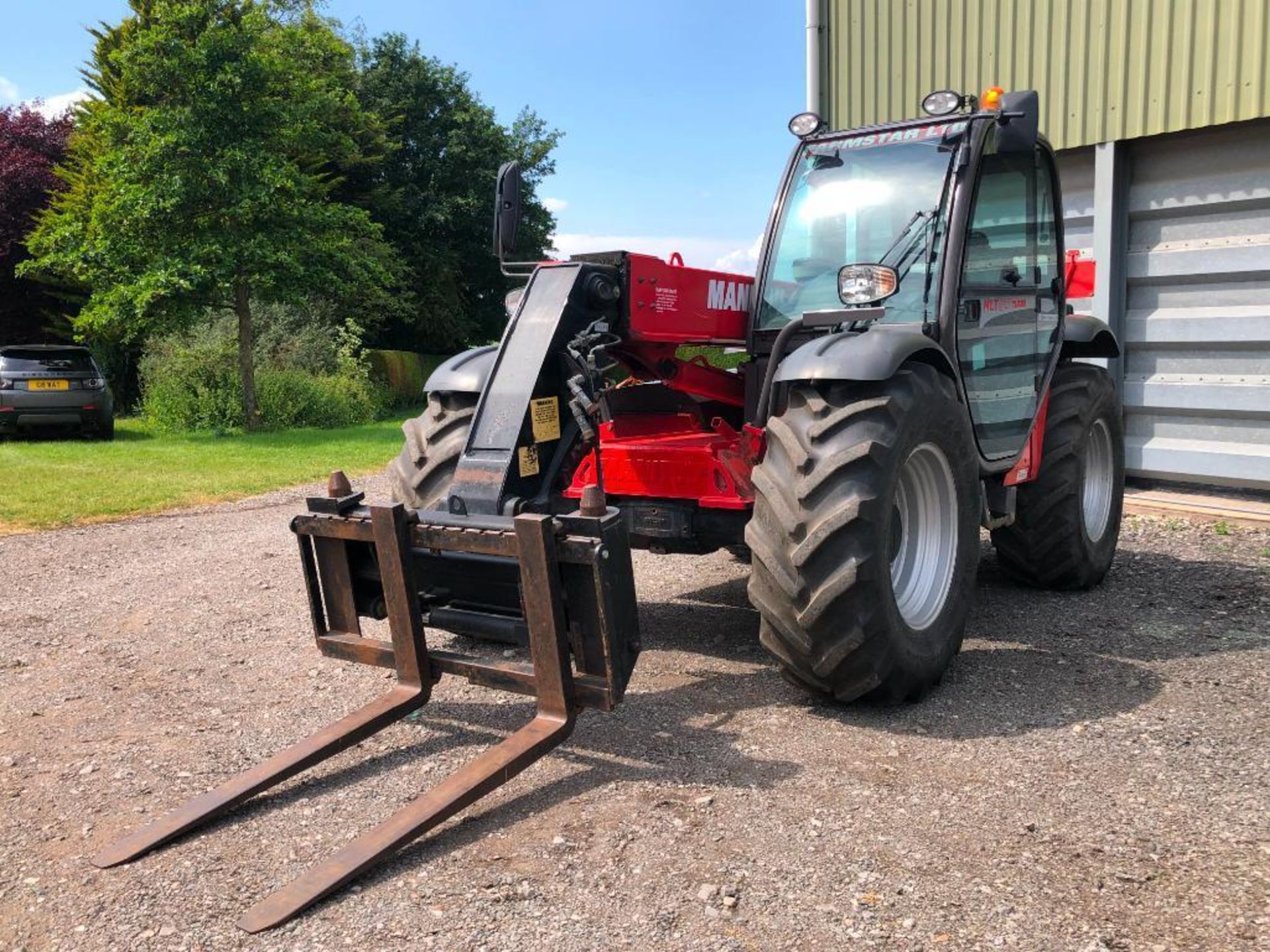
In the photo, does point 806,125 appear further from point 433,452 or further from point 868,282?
point 433,452

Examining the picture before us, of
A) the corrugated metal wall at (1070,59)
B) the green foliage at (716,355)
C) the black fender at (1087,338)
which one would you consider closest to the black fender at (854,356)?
the green foliage at (716,355)

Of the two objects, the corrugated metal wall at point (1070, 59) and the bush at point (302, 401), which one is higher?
the corrugated metal wall at point (1070, 59)

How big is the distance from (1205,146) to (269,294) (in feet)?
43.4

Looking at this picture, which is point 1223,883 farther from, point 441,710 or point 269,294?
point 269,294

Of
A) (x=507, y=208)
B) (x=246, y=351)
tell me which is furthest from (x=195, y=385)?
(x=507, y=208)

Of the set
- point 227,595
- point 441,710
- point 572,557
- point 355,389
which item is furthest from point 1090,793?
point 355,389

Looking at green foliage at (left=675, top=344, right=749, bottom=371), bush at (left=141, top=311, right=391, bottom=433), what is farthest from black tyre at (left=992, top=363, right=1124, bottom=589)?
bush at (left=141, top=311, right=391, bottom=433)

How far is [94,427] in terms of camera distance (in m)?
15.8

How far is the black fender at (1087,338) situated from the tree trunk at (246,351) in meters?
13.7

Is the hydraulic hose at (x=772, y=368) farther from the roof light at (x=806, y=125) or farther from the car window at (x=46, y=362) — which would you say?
the car window at (x=46, y=362)

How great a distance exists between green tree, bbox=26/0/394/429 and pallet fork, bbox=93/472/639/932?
508 inches

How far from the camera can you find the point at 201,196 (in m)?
15.9

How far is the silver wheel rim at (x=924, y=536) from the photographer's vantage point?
448cm

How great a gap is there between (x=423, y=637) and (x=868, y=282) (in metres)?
2.27
